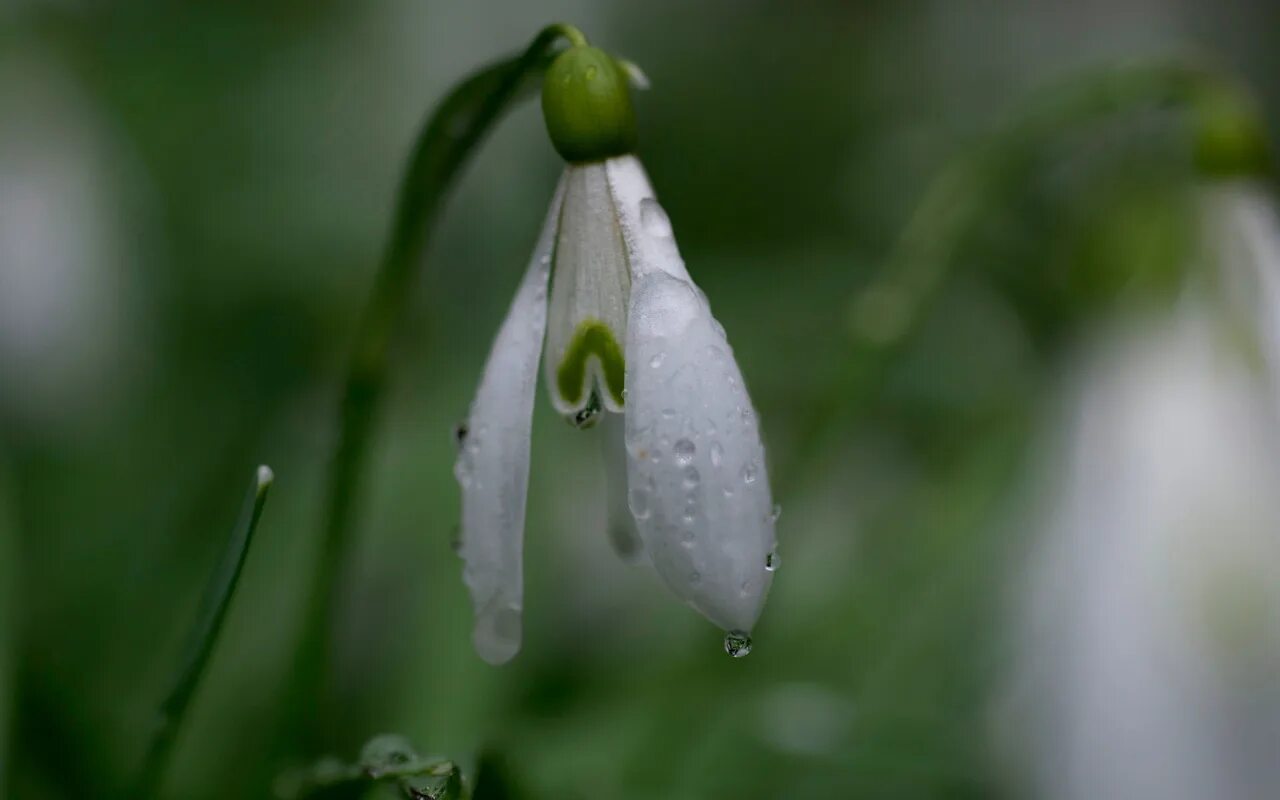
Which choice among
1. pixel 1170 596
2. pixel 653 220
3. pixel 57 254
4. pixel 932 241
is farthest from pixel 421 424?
pixel 653 220

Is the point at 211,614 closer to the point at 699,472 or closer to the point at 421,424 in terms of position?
the point at 699,472

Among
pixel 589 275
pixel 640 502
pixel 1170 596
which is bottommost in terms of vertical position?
pixel 640 502

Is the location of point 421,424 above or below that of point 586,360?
above

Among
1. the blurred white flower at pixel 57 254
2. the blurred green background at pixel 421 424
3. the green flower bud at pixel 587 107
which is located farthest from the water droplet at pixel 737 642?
the blurred white flower at pixel 57 254

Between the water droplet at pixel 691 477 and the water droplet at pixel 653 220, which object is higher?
the water droplet at pixel 653 220

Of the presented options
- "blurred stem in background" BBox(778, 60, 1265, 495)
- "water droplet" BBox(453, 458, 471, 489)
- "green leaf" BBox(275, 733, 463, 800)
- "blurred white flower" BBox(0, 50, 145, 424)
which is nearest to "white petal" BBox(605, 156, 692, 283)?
"water droplet" BBox(453, 458, 471, 489)

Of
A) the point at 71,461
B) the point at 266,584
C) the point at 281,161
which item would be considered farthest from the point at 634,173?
the point at 281,161

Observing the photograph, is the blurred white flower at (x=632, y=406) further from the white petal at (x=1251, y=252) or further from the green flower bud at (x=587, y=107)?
the white petal at (x=1251, y=252)
